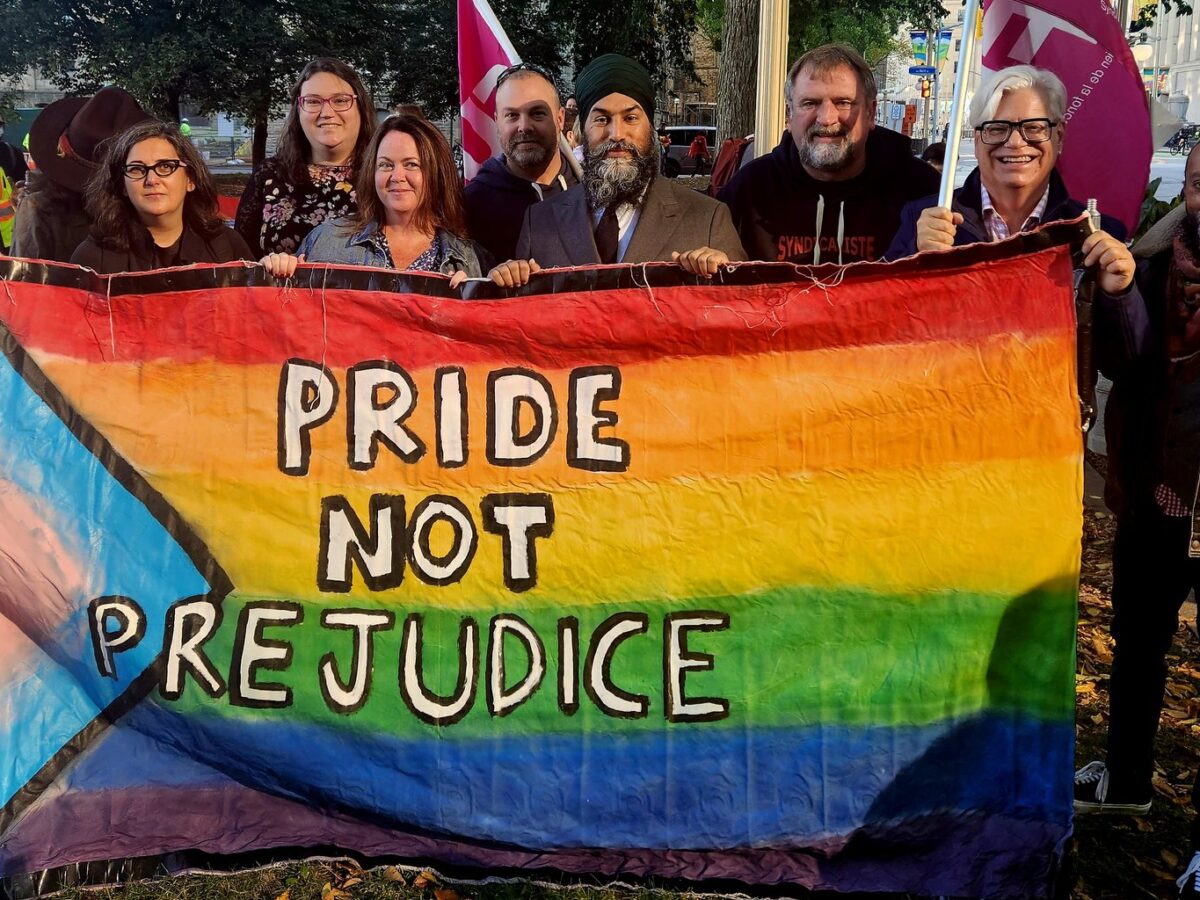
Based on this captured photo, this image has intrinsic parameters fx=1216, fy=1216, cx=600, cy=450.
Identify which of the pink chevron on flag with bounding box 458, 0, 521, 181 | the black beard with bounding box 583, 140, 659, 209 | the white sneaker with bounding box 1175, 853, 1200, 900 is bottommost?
the white sneaker with bounding box 1175, 853, 1200, 900

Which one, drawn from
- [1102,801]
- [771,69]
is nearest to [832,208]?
[1102,801]

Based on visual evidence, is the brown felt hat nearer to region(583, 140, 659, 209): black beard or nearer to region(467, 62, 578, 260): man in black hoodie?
region(467, 62, 578, 260): man in black hoodie

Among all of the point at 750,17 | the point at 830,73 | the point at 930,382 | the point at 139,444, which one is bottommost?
the point at 139,444

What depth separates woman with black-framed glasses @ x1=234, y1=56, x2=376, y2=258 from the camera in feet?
13.0

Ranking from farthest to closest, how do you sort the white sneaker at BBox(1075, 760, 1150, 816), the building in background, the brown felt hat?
1. the building in background
2. the brown felt hat
3. the white sneaker at BBox(1075, 760, 1150, 816)

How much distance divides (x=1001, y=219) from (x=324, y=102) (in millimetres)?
2189

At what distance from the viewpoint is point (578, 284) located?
9.44ft

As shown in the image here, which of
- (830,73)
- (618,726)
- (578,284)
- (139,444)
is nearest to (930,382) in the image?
(578,284)

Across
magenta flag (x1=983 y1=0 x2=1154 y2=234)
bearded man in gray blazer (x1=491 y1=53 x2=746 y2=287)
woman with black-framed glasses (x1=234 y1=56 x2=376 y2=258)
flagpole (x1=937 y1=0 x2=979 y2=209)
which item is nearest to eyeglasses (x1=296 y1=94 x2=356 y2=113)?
woman with black-framed glasses (x1=234 y1=56 x2=376 y2=258)

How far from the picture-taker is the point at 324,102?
13.1 ft

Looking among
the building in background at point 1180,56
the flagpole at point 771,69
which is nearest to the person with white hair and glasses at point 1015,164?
the flagpole at point 771,69

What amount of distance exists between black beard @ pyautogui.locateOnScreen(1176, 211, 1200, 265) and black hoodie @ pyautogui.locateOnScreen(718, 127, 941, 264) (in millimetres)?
980

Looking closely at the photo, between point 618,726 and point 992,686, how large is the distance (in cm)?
87

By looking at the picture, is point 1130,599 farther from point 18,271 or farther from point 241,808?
point 18,271
